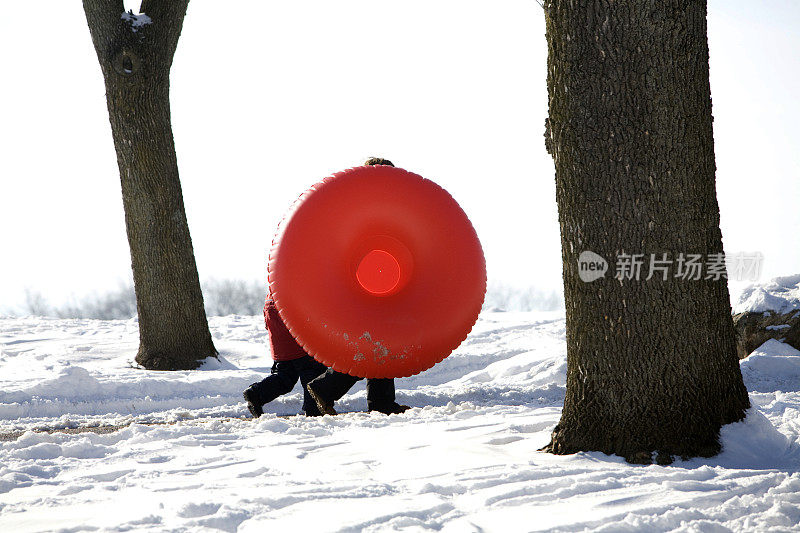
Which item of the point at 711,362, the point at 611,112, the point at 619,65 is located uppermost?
the point at 619,65

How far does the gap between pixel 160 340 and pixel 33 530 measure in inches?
210

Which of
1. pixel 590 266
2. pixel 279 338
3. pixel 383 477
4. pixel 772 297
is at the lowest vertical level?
pixel 383 477

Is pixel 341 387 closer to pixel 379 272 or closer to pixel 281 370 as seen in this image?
pixel 281 370

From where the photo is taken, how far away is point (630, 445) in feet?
10.5

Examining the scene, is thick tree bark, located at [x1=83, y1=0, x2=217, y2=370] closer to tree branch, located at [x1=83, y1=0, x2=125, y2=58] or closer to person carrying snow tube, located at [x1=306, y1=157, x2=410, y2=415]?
tree branch, located at [x1=83, y1=0, x2=125, y2=58]

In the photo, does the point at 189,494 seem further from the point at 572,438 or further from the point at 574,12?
the point at 574,12

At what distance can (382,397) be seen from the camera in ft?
16.8

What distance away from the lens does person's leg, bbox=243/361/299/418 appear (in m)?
5.15

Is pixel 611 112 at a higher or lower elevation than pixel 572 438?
higher

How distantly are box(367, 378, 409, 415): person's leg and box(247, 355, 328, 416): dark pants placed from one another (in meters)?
0.42

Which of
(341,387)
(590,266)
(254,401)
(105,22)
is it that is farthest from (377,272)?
(105,22)

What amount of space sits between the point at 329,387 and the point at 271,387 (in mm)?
493

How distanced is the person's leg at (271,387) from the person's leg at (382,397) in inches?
23.4

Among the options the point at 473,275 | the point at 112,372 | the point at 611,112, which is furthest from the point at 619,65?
the point at 112,372
